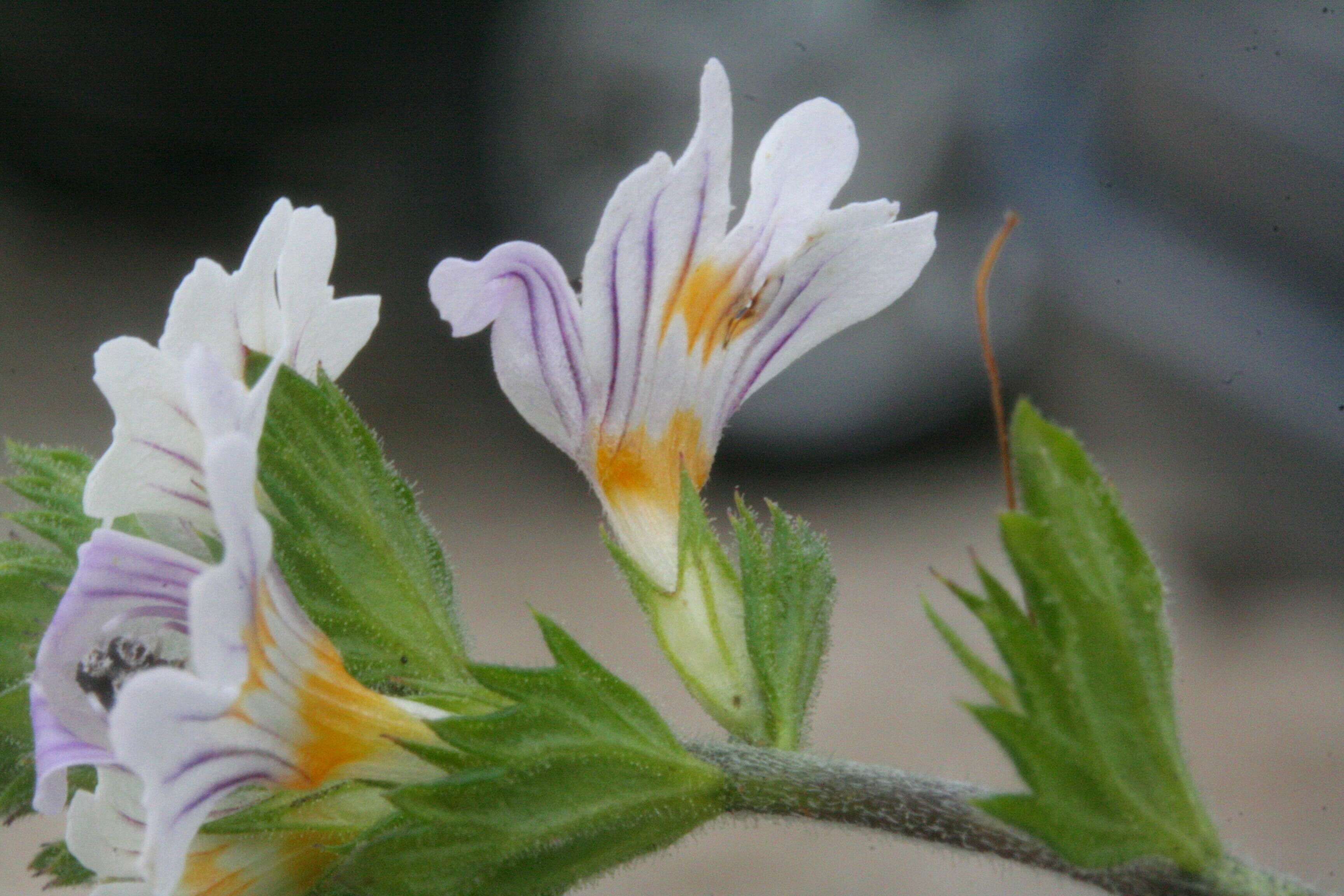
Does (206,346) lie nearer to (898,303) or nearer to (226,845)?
(226,845)

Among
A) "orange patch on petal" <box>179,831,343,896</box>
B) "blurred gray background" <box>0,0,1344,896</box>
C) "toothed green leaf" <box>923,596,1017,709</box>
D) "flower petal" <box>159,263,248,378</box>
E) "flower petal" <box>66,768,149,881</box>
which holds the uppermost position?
"blurred gray background" <box>0,0,1344,896</box>

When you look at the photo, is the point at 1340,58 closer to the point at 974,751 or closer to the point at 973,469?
the point at 973,469

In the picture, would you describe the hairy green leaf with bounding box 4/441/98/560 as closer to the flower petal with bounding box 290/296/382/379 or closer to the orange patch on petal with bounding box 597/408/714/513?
the flower petal with bounding box 290/296/382/379

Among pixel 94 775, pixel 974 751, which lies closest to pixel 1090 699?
pixel 94 775

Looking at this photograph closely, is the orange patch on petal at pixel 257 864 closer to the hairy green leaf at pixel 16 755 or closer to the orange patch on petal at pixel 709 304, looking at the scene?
the hairy green leaf at pixel 16 755

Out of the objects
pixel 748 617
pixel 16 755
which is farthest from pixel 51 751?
pixel 748 617

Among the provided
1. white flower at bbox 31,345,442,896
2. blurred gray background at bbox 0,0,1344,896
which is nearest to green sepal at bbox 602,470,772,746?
white flower at bbox 31,345,442,896

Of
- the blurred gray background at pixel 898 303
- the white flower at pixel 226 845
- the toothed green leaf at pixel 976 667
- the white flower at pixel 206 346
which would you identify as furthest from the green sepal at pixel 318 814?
the blurred gray background at pixel 898 303
